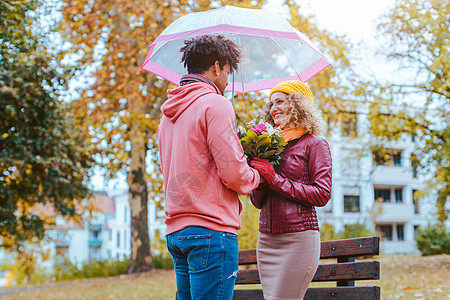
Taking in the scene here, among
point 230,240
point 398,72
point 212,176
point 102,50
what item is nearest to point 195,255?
point 230,240

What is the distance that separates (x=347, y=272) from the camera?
3666mm

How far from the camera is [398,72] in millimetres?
12625

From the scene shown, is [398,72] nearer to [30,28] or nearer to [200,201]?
[30,28]

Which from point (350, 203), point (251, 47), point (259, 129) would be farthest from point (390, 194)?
point (259, 129)

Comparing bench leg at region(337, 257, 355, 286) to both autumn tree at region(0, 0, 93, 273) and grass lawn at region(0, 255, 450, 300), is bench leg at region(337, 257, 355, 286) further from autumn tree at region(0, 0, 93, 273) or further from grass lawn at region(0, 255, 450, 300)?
autumn tree at region(0, 0, 93, 273)

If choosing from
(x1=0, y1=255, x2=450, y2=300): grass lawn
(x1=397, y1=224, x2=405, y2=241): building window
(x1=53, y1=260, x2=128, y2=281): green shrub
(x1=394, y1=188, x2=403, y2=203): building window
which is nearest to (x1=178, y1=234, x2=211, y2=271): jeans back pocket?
(x1=0, y1=255, x2=450, y2=300): grass lawn

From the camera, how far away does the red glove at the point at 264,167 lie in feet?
9.09

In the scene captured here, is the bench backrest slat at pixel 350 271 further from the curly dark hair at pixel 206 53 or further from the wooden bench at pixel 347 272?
the curly dark hair at pixel 206 53

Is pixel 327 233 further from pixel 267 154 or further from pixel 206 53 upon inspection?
pixel 206 53

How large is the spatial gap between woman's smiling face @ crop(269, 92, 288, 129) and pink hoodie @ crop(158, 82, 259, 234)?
847 millimetres

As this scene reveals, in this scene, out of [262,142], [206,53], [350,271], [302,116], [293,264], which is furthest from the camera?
[350,271]

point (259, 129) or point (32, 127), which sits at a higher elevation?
point (32, 127)

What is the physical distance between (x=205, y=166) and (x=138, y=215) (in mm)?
13382

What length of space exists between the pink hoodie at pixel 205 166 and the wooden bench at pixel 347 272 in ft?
5.44
